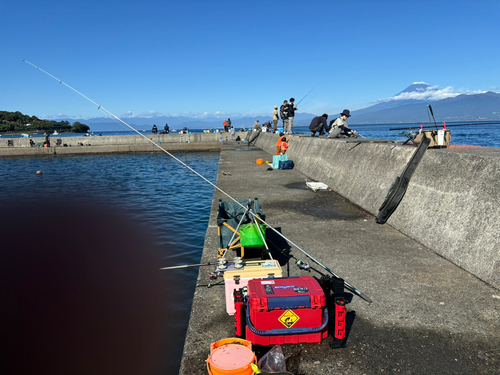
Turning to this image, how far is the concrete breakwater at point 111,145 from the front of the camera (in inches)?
1334

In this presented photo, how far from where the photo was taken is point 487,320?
3.22 metres

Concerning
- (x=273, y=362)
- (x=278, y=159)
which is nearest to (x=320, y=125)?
(x=278, y=159)

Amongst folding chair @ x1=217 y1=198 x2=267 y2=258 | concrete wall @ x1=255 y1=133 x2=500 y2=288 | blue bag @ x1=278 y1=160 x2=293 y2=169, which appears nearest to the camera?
concrete wall @ x1=255 y1=133 x2=500 y2=288

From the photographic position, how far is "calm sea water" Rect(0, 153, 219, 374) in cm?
492

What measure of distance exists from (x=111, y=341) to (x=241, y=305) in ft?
7.12

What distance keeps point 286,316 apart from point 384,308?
1.28 meters

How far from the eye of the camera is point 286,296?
9.45ft

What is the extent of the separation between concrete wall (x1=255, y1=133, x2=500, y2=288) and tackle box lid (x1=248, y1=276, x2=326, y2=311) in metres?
2.34

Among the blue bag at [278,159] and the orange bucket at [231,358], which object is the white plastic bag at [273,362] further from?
the blue bag at [278,159]

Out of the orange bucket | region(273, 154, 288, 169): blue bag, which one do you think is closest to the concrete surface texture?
the orange bucket

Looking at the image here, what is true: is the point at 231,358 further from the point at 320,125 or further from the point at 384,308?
the point at 320,125

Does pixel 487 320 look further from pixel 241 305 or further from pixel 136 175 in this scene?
pixel 136 175

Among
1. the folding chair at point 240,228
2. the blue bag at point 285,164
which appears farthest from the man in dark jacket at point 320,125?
the folding chair at point 240,228

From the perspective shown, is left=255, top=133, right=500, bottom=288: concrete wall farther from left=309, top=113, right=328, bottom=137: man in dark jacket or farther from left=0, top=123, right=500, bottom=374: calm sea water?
left=309, top=113, right=328, bottom=137: man in dark jacket
